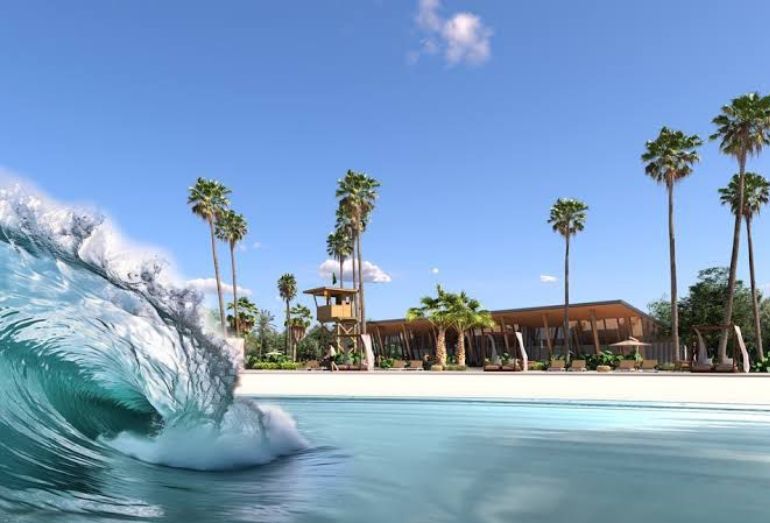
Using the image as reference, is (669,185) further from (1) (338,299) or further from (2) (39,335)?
(2) (39,335)

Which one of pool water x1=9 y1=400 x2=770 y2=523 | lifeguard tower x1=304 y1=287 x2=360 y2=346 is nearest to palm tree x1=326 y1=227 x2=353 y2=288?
lifeguard tower x1=304 y1=287 x2=360 y2=346

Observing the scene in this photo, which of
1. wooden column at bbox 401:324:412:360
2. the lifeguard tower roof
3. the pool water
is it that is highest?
the lifeguard tower roof

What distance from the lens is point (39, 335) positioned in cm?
699

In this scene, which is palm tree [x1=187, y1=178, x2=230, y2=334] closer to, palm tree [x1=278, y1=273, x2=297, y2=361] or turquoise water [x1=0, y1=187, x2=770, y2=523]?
palm tree [x1=278, y1=273, x2=297, y2=361]

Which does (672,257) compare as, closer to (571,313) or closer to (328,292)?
(571,313)

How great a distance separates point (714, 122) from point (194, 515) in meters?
40.0

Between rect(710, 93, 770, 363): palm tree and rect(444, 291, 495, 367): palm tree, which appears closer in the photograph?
rect(710, 93, 770, 363): palm tree

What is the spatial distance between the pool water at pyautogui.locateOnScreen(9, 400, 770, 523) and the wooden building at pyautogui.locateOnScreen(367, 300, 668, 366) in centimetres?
3253

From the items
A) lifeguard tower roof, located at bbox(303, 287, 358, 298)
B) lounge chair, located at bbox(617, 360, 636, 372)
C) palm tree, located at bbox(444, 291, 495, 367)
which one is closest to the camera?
lounge chair, located at bbox(617, 360, 636, 372)

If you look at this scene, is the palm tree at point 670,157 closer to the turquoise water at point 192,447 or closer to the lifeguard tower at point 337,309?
the lifeguard tower at point 337,309

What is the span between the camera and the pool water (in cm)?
469

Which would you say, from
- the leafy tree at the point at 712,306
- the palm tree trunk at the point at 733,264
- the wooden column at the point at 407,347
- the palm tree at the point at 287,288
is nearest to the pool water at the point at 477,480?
the palm tree trunk at the point at 733,264

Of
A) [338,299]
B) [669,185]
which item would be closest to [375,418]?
[338,299]

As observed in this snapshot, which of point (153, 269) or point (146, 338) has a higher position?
point (153, 269)
